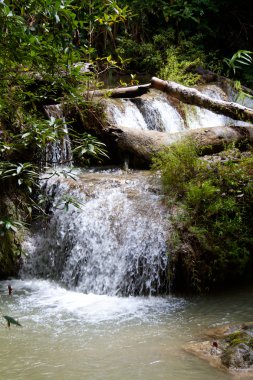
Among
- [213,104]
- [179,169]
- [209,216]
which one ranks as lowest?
[209,216]

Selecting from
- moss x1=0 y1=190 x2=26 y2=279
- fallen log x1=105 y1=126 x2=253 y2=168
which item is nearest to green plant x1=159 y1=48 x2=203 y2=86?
fallen log x1=105 y1=126 x2=253 y2=168

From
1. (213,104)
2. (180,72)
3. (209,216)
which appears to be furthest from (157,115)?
(209,216)

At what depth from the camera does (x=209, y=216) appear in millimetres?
5949

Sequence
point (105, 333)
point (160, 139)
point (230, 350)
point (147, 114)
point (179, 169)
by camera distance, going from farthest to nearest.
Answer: point (147, 114)
point (160, 139)
point (179, 169)
point (105, 333)
point (230, 350)

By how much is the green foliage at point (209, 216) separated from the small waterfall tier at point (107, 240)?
A: 0.85ft

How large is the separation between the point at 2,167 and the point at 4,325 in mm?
2360

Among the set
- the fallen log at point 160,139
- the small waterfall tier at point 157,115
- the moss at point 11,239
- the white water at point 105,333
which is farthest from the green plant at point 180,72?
the white water at point 105,333

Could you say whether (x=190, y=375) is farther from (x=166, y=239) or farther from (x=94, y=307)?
(x=166, y=239)

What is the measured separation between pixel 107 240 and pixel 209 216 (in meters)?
1.40

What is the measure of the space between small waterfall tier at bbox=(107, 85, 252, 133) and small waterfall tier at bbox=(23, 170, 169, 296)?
2.55m

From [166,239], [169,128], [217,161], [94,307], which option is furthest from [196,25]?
[94,307]

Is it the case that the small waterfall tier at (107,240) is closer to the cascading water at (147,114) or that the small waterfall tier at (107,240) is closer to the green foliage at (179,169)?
the green foliage at (179,169)

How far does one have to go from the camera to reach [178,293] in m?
5.69

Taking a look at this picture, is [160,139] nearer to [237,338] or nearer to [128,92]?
[128,92]
